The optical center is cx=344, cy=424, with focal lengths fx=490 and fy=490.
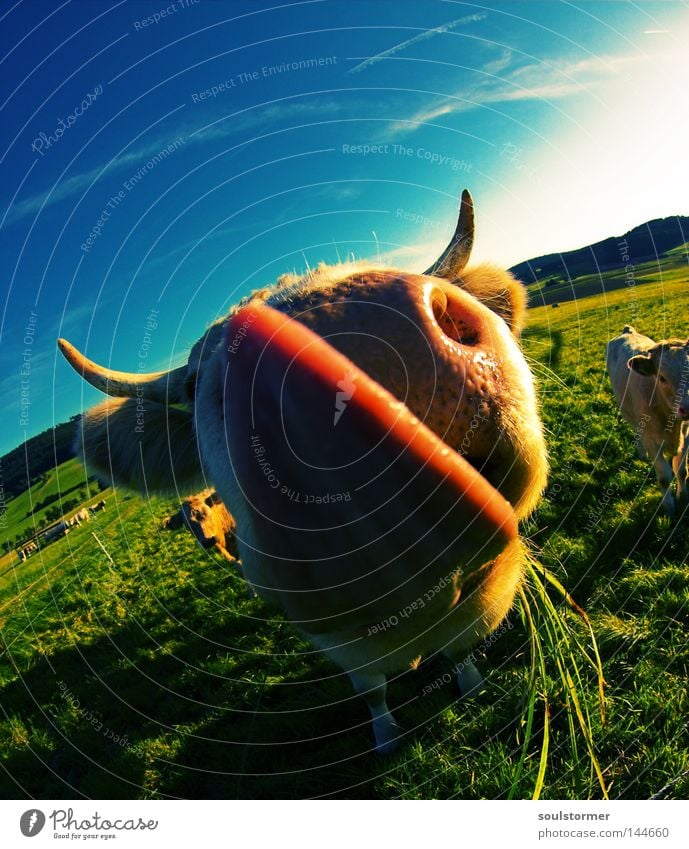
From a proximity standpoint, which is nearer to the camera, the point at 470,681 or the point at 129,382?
the point at 129,382

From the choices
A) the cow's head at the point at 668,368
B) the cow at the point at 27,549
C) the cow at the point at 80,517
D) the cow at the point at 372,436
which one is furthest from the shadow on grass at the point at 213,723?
the cow at the point at 80,517

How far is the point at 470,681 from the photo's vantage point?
151 inches

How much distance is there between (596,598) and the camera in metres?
4.23

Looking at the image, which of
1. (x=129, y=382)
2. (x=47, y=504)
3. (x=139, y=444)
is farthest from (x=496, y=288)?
(x=47, y=504)

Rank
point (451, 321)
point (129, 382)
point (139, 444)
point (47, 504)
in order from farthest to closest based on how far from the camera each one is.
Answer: point (47, 504)
point (139, 444)
point (129, 382)
point (451, 321)

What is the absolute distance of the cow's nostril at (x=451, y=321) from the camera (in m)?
1.57

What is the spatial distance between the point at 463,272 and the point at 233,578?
653 centimetres

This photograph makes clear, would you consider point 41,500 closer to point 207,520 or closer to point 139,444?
point 207,520

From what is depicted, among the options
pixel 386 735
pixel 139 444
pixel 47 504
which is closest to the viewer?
pixel 139 444

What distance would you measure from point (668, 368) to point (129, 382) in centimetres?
616

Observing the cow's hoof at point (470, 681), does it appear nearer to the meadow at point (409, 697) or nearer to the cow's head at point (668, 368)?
the meadow at point (409, 697)

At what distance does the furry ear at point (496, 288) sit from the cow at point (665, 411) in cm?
354
